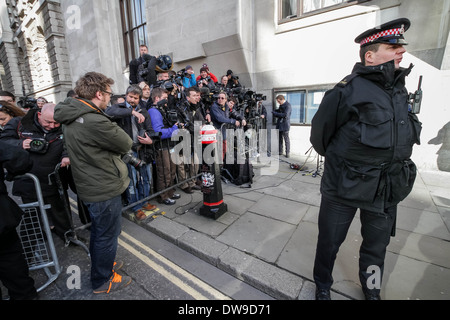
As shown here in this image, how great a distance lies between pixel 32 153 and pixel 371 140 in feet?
12.8

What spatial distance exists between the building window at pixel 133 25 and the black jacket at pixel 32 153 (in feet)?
35.6

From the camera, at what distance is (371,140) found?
1655 millimetres

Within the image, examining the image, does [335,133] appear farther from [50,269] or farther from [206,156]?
[50,269]

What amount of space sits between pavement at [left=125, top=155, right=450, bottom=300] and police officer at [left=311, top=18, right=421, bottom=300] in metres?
0.66

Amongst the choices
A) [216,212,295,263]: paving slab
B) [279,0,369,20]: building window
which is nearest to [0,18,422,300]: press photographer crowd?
[216,212,295,263]: paving slab

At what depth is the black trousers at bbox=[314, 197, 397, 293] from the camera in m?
1.89

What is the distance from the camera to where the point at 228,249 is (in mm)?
2859

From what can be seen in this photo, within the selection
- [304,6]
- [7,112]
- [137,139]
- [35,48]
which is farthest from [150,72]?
[35,48]

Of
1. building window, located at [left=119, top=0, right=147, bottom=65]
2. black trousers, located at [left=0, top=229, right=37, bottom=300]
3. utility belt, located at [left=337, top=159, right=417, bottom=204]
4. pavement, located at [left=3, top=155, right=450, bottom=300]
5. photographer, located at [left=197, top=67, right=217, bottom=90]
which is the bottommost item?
pavement, located at [left=3, top=155, right=450, bottom=300]

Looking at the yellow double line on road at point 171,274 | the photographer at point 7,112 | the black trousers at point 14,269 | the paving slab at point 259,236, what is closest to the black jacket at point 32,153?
the photographer at point 7,112

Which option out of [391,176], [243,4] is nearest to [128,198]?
[391,176]

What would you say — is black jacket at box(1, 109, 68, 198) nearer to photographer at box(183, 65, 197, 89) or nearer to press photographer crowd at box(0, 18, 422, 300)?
press photographer crowd at box(0, 18, 422, 300)

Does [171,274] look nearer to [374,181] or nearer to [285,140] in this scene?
[374,181]

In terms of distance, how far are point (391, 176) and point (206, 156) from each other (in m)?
2.56
